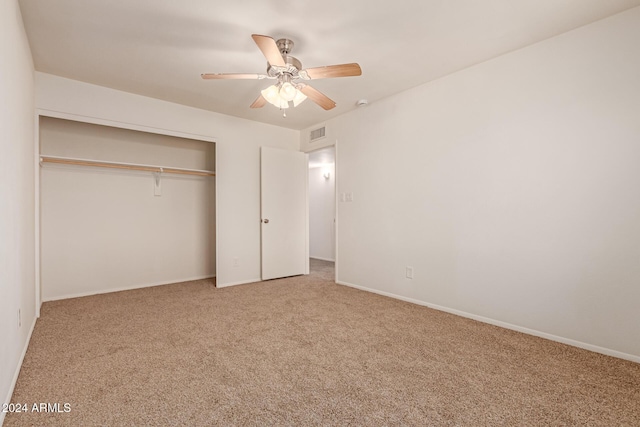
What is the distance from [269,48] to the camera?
76.1 inches

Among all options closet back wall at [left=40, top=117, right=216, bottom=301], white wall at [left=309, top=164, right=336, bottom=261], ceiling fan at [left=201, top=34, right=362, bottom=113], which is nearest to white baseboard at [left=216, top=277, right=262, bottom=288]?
closet back wall at [left=40, top=117, right=216, bottom=301]

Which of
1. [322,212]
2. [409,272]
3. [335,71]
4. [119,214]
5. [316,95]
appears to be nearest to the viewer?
[335,71]

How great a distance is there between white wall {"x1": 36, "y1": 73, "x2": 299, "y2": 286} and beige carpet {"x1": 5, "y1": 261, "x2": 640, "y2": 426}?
137 cm

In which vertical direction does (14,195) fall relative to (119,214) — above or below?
above

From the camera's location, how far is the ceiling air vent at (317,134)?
4.50 meters

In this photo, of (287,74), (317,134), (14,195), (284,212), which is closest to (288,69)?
(287,74)

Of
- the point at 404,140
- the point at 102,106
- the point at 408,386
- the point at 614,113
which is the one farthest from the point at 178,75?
the point at 614,113

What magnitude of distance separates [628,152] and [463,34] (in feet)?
4.67

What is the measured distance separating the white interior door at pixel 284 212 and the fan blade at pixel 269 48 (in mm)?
2399

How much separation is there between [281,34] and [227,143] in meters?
2.17

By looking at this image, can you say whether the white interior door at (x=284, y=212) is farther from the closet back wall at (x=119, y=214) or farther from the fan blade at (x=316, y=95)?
the fan blade at (x=316, y=95)

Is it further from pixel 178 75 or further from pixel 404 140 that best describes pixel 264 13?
pixel 404 140

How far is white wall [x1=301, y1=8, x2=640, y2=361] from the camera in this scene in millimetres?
2111

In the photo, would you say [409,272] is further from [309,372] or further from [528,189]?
[309,372]
